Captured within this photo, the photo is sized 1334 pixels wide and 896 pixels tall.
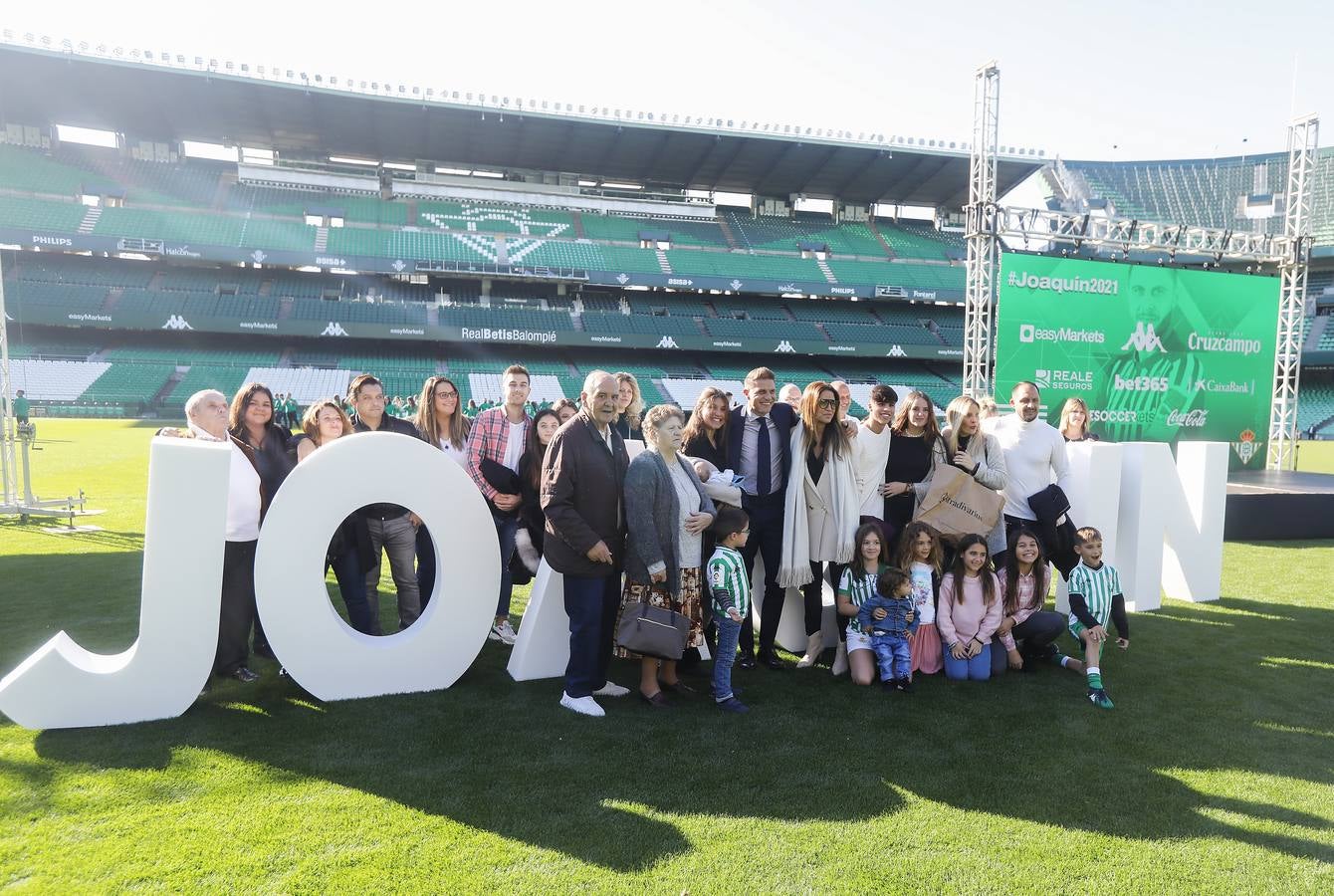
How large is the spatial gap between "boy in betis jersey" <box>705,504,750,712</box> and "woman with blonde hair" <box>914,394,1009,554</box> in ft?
4.34

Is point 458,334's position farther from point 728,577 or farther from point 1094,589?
point 1094,589

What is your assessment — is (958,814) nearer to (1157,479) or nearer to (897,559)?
(897,559)

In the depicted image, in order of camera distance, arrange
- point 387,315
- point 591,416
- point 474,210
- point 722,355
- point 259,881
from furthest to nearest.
A: point 722,355 → point 474,210 → point 387,315 → point 591,416 → point 259,881

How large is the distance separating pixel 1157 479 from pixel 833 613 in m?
3.14

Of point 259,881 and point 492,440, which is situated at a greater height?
point 492,440

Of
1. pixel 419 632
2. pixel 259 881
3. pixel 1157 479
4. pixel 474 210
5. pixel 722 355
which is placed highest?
pixel 474 210

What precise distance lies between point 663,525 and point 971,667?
198 centimetres

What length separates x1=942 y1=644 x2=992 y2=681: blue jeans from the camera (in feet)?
13.4

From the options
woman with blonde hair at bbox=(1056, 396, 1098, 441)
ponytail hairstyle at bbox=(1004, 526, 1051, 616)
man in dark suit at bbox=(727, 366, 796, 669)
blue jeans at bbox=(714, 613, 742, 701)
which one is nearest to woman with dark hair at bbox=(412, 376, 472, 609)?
man in dark suit at bbox=(727, 366, 796, 669)

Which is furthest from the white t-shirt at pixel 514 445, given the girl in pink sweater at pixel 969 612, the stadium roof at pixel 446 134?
the stadium roof at pixel 446 134

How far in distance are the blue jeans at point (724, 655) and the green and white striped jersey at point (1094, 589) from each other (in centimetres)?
200

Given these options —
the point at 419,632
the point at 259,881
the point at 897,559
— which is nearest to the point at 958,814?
the point at 897,559

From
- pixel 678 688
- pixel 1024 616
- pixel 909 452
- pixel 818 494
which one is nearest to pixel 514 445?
pixel 678 688

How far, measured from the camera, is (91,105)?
2591 cm
